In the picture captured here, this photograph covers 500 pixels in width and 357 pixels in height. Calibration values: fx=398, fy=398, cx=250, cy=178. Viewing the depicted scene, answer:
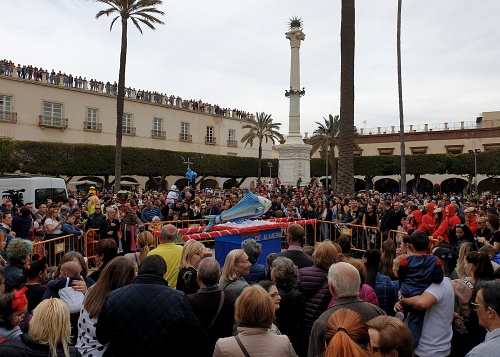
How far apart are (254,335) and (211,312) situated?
2.96 ft

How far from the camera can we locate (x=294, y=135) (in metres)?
33.2

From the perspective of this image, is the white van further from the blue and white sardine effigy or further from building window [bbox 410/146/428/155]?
building window [bbox 410/146/428/155]

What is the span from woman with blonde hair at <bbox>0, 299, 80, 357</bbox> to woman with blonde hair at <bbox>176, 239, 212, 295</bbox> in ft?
4.83

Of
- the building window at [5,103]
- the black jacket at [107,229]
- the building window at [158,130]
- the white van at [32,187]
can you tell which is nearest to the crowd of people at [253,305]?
the black jacket at [107,229]

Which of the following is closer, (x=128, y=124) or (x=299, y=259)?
(x=299, y=259)

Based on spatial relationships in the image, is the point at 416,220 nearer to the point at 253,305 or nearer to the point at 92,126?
the point at 253,305

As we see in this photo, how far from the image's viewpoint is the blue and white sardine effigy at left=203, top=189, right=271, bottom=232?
9.64m

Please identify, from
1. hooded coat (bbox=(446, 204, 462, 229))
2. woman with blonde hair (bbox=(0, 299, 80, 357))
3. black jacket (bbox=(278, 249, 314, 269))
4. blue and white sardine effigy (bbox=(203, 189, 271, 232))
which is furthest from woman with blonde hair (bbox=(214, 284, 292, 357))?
hooded coat (bbox=(446, 204, 462, 229))

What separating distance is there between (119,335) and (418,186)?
47.2 metres

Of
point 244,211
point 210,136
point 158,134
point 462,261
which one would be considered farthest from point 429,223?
point 210,136

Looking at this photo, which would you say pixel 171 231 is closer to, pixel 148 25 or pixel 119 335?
pixel 119 335

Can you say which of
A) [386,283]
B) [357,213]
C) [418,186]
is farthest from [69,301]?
[418,186]

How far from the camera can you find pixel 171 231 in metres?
5.35

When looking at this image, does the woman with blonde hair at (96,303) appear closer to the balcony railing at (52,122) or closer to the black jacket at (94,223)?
the black jacket at (94,223)
